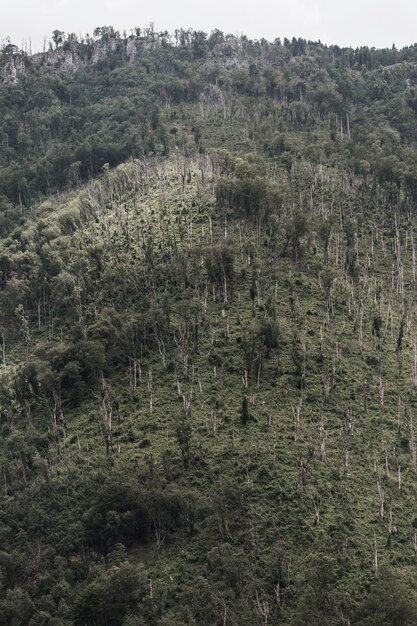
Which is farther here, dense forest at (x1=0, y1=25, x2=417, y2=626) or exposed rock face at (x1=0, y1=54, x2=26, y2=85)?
exposed rock face at (x1=0, y1=54, x2=26, y2=85)

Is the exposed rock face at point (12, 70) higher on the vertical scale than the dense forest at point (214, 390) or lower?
higher

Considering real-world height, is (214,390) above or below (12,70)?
below

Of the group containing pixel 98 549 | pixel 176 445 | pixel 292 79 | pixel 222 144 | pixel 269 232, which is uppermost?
pixel 292 79

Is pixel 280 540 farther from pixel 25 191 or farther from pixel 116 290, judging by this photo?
pixel 25 191

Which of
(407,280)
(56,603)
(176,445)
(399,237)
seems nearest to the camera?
(56,603)

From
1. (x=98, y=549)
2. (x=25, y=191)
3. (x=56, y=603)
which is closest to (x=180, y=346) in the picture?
Answer: (x=98, y=549)

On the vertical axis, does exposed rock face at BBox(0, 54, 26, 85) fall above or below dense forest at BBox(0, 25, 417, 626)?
above

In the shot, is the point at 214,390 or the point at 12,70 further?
the point at 12,70

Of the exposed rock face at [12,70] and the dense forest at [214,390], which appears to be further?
the exposed rock face at [12,70]
